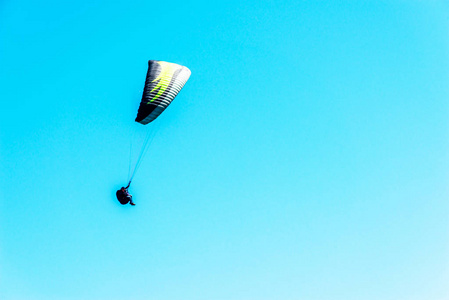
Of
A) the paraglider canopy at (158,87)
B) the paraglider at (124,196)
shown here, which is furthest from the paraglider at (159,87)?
the paraglider at (124,196)

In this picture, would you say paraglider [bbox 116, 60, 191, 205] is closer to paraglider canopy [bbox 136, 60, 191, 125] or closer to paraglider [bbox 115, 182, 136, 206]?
paraglider canopy [bbox 136, 60, 191, 125]

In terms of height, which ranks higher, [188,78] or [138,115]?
[188,78]

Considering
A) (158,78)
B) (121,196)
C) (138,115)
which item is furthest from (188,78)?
(121,196)

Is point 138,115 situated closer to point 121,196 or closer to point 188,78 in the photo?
point 188,78

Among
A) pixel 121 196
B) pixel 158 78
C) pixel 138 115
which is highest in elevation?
pixel 158 78

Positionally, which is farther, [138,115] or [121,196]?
[121,196]

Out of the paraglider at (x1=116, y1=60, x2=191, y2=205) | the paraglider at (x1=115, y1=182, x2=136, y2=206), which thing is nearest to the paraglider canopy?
the paraglider at (x1=116, y1=60, x2=191, y2=205)

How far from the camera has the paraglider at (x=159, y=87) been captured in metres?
17.2

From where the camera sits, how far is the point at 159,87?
57.0ft

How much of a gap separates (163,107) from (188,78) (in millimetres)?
1981

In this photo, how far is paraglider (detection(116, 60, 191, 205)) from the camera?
56.4 ft

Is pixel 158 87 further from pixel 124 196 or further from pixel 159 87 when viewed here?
pixel 124 196

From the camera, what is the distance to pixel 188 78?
18.3 meters

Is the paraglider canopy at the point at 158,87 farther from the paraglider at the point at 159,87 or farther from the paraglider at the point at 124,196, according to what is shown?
the paraglider at the point at 124,196
